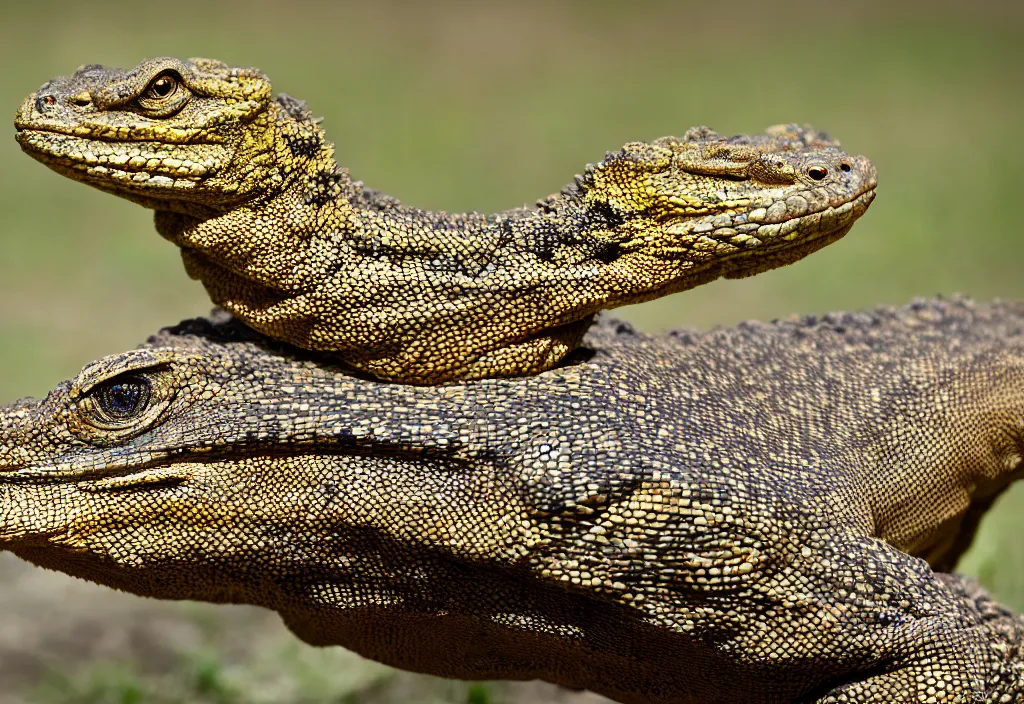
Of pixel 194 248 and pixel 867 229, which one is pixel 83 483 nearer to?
pixel 194 248

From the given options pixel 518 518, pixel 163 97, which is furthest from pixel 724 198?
pixel 163 97

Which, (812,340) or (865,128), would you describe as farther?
(865,128)

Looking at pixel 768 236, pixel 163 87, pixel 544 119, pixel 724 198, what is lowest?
pixel 768 236

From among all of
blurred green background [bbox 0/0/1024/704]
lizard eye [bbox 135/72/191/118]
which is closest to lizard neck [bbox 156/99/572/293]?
lizard eye [bbox 135/72/191/118]

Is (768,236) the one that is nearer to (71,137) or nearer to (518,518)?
(518,518)

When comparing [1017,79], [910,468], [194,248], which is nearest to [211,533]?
[194,248]

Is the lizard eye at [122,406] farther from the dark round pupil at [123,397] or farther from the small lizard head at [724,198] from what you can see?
the small lizard head at [724,198]

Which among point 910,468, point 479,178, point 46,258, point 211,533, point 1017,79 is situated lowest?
point 211,533
